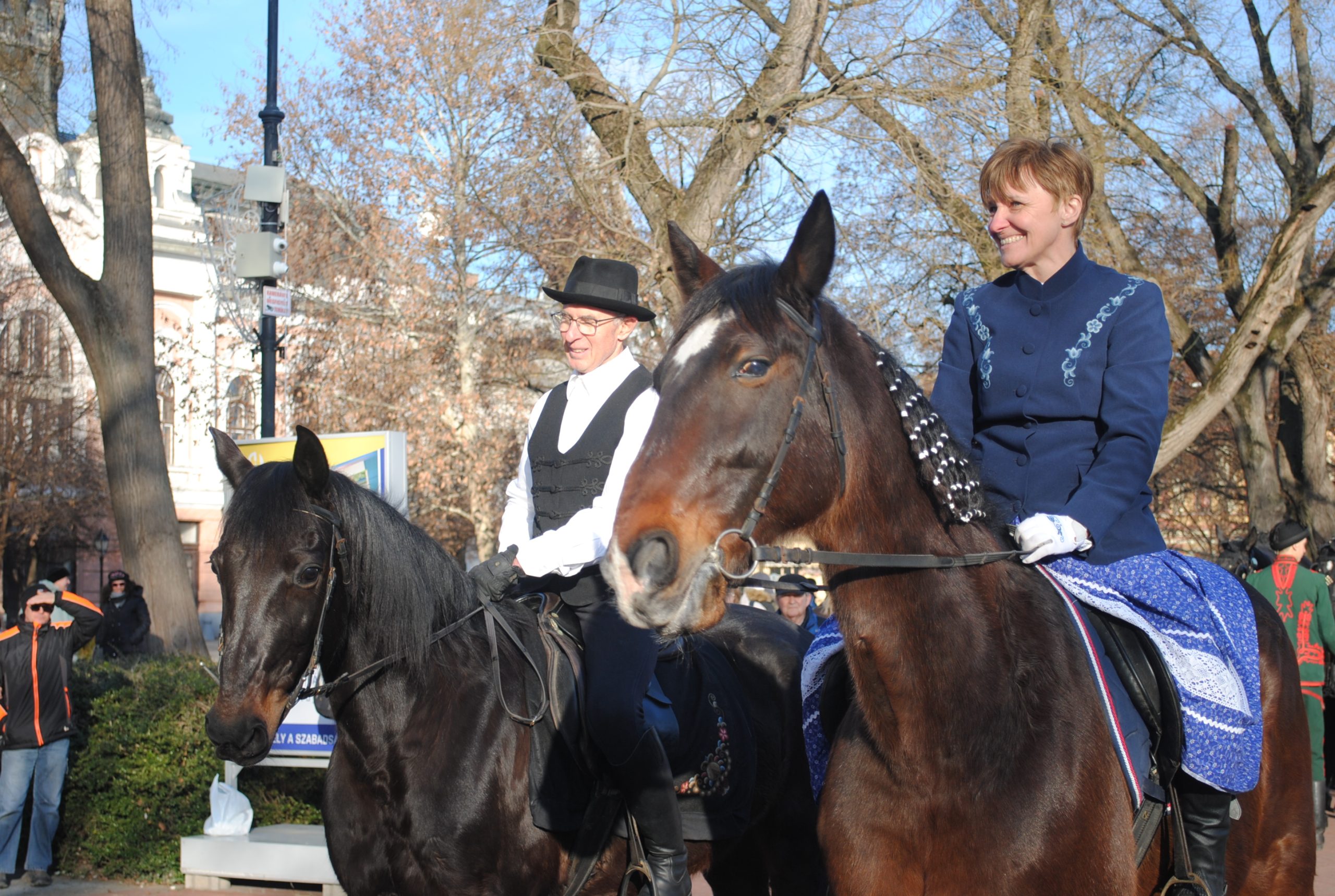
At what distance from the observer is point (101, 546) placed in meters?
38.3

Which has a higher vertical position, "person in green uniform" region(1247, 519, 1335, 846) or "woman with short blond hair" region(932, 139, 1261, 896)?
"woman with short blond hair" region(932, 139, 1261, 896)

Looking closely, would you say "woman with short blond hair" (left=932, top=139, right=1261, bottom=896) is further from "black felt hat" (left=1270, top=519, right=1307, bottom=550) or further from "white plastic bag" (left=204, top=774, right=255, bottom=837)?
"black felt hat" (left=1270, top=519, right=1307, bottom=550)

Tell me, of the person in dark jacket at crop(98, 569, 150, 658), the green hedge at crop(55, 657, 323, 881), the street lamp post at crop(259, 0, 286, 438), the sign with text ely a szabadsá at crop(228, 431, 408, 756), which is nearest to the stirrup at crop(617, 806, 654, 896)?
the sign with text ely a szabadsá at crop(228, 431, 408, 756)

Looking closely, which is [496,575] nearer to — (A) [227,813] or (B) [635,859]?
(B) [635,859]

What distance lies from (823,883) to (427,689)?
1964 mm

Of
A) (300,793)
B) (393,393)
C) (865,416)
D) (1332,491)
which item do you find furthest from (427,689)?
(393,393)

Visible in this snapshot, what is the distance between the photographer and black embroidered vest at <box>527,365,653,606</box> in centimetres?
475

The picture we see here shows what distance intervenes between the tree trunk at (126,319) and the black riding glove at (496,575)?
7413 millimetres

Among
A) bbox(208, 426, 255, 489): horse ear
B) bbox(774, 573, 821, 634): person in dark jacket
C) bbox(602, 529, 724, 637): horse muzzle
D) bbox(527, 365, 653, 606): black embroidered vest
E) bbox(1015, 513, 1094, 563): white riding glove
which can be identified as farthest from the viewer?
bbox(774, 573, 821, 634): person in dark jacket

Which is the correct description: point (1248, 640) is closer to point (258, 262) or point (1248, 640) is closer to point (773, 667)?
point (773, 667)

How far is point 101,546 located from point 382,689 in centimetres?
3799

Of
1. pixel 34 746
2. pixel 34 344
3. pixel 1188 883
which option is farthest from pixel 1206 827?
pixel 34 344

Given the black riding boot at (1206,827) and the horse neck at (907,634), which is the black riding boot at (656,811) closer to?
the horse neck at (907,634)

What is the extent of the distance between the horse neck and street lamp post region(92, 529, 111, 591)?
37.3 m
